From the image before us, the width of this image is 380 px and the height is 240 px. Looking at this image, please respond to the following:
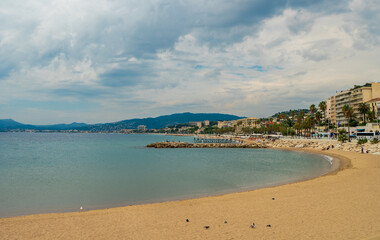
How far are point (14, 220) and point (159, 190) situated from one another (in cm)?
786

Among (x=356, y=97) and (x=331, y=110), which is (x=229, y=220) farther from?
(x=331, y=110)

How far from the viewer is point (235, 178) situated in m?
20.3

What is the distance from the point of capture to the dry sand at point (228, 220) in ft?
25.4

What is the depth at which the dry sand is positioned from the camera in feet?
25.4

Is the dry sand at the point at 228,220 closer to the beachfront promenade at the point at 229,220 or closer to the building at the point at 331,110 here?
the beachfront promenade at the point at 229,220

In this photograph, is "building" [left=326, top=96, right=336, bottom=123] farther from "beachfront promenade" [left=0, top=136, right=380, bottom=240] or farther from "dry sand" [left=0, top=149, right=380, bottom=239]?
"dry sand" [left=0, top=149, right=380, bottom=239]

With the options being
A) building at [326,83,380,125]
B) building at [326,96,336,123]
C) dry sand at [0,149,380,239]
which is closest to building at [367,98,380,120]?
building at [326,83,380,125]

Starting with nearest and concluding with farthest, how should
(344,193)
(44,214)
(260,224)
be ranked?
(260,224) < (44,214) < (344,193)

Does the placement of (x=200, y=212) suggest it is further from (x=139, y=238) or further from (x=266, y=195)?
(x=266, y=195)

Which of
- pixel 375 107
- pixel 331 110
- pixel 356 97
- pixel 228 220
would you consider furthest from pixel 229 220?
pixel 331 110

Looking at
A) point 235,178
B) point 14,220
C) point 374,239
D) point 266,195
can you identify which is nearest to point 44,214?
point 14,220

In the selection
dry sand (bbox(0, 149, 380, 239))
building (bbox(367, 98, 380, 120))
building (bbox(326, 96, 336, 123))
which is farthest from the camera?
building (bbox(326, 96, 336, 123))

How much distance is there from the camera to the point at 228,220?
9.13 metres

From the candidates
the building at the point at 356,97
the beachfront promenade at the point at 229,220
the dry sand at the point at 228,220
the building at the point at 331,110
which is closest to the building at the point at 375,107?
the building at the point at 356,97
